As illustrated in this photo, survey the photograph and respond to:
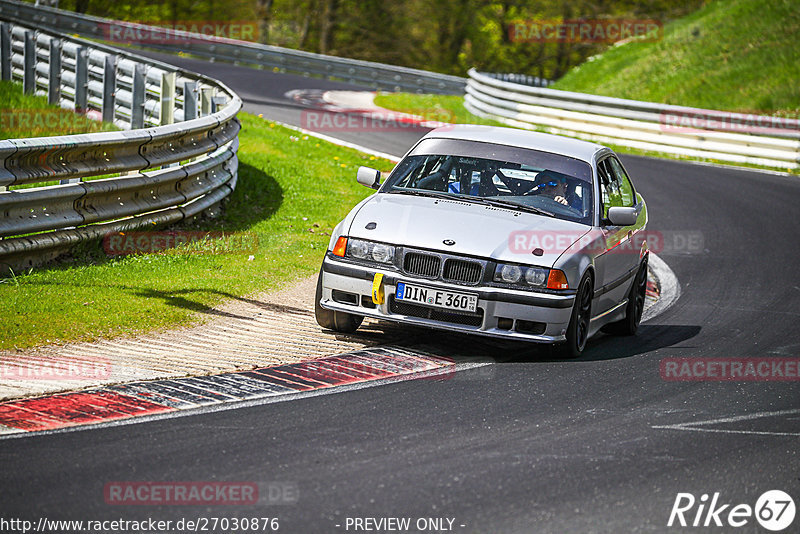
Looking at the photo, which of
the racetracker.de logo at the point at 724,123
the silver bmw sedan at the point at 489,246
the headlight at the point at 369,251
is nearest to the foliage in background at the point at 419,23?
the racetracker.de logo at the point at 724,123

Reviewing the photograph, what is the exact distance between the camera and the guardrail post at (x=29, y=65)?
19.3 m

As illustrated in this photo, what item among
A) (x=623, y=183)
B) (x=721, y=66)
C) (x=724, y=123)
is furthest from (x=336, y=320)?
(x=721, y=66)

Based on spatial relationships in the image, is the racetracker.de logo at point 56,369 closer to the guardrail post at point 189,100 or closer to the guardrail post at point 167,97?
the guardrail post at point 189,100

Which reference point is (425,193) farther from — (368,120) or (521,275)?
(368,120)

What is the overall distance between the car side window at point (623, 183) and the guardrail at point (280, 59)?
25285mm

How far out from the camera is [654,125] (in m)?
25.1

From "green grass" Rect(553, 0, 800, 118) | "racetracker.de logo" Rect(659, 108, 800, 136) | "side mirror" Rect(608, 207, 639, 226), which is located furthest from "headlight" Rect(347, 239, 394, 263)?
"green grass" Rect(553, 0, 800, 118)

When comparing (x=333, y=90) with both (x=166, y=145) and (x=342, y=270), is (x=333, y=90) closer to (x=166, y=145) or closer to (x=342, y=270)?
(x=166, y=145)

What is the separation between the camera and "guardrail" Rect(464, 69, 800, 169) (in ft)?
77.4

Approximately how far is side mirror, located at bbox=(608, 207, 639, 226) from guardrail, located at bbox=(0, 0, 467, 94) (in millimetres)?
26818

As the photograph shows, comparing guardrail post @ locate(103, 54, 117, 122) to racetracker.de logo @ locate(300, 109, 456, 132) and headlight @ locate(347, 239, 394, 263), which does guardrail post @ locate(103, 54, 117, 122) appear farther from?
headlight @ locate(347, 239, 394, 263)

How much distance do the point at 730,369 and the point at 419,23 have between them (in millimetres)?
54307

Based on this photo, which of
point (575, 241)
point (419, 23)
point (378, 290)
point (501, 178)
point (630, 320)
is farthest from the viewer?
point (419, 23)

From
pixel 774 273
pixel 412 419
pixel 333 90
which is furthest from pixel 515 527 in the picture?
pixel 333 90
